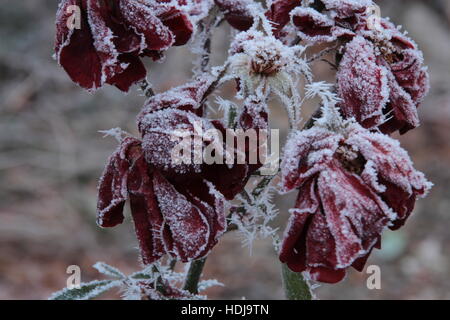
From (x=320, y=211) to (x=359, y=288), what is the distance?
2.87 meters

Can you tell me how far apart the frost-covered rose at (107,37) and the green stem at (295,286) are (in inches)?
26.8

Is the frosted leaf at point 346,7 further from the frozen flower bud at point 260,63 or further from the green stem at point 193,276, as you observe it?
the green stem at point 193,276

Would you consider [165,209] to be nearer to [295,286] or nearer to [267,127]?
[267,127]

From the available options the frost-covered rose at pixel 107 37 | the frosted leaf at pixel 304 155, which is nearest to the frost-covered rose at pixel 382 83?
the frosted leaf at pixel 304 155

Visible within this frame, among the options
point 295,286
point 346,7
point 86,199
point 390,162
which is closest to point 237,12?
point 346,7

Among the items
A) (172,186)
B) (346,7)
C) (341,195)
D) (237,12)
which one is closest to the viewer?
→ (341,195)

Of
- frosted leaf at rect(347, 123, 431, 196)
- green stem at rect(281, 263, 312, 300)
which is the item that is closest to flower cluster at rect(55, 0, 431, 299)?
frosted leaf at rect(347, 123, 431, 196)

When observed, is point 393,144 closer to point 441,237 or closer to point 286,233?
point 286,233

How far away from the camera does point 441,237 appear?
4.32 meters

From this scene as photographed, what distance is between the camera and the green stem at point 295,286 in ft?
5.34

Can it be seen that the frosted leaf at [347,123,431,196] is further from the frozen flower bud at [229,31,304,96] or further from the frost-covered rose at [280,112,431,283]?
the frozen flower bud at [229,31,304,96]

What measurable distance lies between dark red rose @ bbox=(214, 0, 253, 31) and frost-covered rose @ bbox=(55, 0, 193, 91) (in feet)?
0.87

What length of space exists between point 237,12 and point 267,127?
440mm

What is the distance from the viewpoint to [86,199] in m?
4.26
